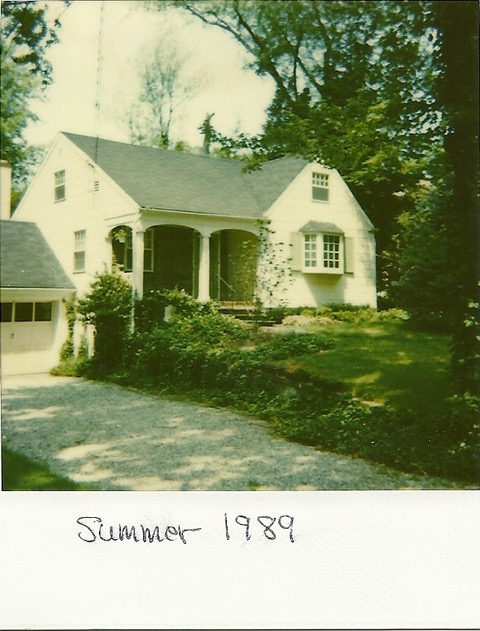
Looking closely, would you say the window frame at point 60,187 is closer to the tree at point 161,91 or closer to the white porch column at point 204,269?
the tree at point 161,91

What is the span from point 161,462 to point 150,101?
387 cm

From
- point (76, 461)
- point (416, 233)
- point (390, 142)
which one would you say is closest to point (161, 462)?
point (76, 461)

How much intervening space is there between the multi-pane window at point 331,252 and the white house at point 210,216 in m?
0.02

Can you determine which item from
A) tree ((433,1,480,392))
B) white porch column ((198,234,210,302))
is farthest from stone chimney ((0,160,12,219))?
tree ((433,1,480,392))

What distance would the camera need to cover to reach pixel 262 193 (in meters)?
7.06

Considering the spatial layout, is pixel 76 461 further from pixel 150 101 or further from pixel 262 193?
pixel 262 193

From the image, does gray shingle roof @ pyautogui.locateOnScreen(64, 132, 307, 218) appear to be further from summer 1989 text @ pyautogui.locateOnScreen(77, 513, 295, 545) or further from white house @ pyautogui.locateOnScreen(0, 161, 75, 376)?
summer 1989 text @ pyautogui.locateOnScreen(77, 513, 295, 545)

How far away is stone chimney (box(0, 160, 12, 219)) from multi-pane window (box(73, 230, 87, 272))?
41.4 inches

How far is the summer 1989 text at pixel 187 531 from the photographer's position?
137 inches

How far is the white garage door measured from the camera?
512cm

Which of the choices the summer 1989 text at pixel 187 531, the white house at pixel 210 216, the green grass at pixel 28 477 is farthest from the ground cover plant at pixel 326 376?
the green grass at pixel 28 477

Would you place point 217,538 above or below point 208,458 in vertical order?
below

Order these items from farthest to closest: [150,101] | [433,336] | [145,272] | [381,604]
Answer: [145,272]
[150,101]
[433,336]
[381,604]

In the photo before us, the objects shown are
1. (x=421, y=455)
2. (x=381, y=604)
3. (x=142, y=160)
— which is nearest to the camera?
(x=381, y=604)
